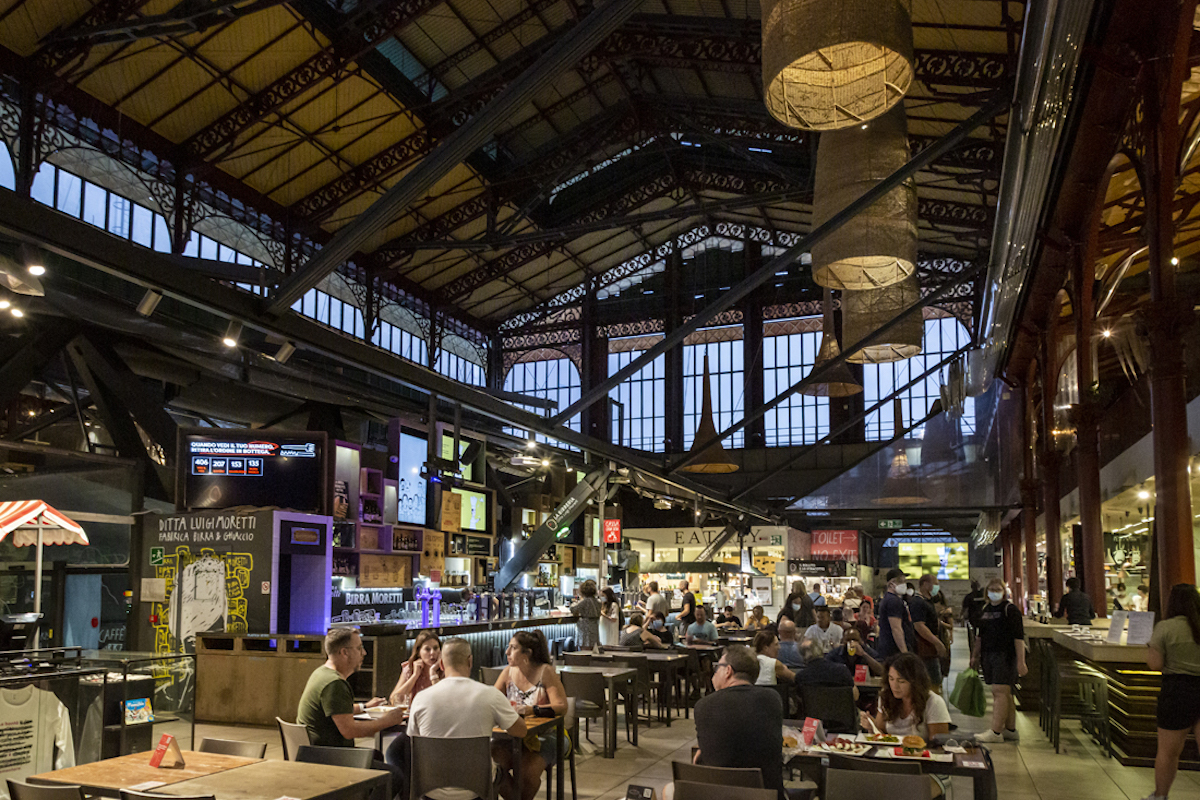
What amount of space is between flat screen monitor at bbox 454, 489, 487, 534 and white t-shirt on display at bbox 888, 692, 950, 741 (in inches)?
440

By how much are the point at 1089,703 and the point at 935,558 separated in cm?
2827

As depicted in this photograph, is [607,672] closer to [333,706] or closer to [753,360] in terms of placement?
[333,706]

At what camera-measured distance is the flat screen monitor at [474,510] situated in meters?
15.8

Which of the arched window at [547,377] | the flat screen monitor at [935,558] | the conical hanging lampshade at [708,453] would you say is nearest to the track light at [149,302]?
the conical hanging lampshade at [708,453]

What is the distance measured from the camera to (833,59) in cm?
529

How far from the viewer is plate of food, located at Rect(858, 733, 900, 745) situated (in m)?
4.85

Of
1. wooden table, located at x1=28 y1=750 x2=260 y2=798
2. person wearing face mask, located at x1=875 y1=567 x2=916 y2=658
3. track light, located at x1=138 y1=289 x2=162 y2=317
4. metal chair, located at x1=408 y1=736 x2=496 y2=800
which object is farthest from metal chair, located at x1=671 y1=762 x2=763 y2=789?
person wearing face mask, located at x1=875 y1=567 x2=916 y2=658

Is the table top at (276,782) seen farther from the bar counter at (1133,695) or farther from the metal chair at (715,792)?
the bar counter at (1133,695)

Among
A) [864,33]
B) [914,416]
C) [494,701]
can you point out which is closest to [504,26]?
[864,33]

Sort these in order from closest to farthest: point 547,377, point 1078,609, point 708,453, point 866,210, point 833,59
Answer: point 833,59 < point 866,210 < point 1078,609 < point 708,453 < point 547,377

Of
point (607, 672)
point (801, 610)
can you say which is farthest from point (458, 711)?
point (801, 610)

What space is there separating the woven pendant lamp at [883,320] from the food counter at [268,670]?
5373mm

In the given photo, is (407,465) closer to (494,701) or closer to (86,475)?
(86,475)

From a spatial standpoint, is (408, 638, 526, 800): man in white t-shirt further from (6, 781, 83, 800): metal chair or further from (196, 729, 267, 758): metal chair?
(6, 781, 83, 800): metal chair
